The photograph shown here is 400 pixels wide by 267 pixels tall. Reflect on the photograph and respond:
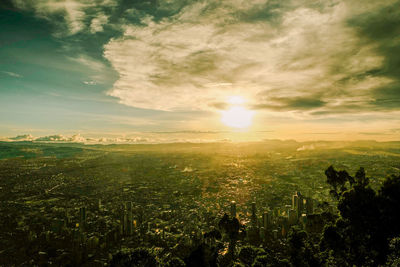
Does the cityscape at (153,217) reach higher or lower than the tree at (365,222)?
lower

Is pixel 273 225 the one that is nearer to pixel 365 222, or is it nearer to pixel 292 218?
pixel 292 218

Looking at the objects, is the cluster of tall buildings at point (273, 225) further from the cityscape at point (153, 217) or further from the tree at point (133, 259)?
the tree at point (133, 259)

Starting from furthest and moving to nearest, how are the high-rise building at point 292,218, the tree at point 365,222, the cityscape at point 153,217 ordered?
the high-rise building at point 292,218
the cityscape at point 153,217
the tree at point 365,222

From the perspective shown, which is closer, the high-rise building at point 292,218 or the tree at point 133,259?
the tree at point 133,259

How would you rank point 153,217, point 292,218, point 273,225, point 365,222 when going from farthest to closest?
1. point 153,217
2. point 273,225
3. point 292,218
4. point 365,222

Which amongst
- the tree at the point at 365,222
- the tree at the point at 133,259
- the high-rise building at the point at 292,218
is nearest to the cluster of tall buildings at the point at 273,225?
the high-rise building at the point at 292,218

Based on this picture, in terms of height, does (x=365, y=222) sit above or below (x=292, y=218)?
above

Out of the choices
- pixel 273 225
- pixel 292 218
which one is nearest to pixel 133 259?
pixel 273 225

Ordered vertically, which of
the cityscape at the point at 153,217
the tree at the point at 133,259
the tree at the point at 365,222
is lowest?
the cityscape at the point at 153,217

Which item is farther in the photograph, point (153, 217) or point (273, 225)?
point (153, 217)

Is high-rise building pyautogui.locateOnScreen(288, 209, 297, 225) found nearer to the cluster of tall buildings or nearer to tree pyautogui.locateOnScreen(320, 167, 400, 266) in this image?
the cluster of tall buildings

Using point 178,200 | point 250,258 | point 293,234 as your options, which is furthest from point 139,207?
point 293,234

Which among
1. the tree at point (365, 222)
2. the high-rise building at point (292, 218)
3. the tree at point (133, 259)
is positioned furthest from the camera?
the high-rise building at point (292, 218)
